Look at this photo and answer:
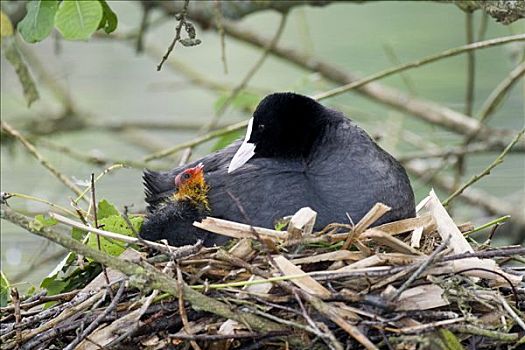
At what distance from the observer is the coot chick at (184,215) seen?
3.08 metres

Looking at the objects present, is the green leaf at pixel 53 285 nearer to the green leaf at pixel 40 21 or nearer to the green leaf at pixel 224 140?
the green leaf at pixel 40 21

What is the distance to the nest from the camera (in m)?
2.51

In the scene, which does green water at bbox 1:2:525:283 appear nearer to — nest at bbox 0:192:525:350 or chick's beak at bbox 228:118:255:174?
chick's beak at bbox 228:118:255:174

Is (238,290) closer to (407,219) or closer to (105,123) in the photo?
(407,219)

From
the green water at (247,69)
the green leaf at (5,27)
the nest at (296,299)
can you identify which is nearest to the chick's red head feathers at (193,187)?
the nest at (296,299)

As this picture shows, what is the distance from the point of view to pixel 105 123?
6164mm

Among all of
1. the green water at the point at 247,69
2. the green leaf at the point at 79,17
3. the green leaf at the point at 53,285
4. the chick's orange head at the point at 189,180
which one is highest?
the green leaf at the point at 79,17

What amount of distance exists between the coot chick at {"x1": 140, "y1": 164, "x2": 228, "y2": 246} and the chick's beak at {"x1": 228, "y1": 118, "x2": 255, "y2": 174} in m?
0.11

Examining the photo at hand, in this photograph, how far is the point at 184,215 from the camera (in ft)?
10.2

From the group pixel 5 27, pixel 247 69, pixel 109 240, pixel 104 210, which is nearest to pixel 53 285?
pixel 109 240

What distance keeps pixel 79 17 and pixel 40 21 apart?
0.58 ft

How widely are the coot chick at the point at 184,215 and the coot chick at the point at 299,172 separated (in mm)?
45

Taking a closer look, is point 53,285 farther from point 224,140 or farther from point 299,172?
point 224,140

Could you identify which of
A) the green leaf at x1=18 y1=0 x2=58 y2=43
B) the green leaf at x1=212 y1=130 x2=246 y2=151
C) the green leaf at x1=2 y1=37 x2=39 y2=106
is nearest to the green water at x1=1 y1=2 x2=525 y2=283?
the green leaf at x1=212 y1=130 x2=246 y2=151
